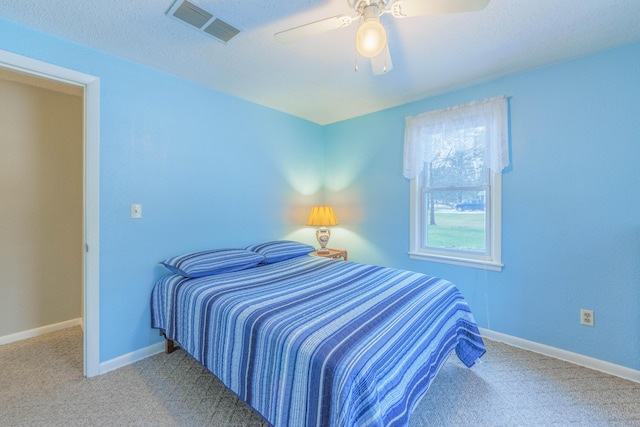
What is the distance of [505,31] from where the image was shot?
1.76 metres

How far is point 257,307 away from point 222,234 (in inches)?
55.6

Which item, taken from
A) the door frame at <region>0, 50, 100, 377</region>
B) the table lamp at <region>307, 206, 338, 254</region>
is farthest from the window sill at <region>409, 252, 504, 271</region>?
the door frame at <region>0, 50, 100, 377</region>

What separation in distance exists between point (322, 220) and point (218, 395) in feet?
6.86

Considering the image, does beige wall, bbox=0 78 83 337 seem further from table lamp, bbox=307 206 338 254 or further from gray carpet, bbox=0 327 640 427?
table lamp, bbox=307 206 338 254

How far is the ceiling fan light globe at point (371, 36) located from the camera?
1299 mm

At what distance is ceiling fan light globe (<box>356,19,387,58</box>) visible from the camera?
1299mm

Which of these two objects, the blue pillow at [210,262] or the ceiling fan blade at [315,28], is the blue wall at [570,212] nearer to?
the ceiling fan blade at [315,28]

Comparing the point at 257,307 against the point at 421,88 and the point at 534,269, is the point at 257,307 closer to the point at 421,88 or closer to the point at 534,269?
the point at 534,269

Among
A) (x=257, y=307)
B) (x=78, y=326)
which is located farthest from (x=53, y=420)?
(x=78, y=326)

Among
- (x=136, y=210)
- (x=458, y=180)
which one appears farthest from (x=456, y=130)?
(x=136, y=210)

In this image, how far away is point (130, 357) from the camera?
2111 mm

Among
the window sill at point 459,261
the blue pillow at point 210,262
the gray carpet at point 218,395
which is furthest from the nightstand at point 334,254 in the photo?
the gray carpet at point 218,395

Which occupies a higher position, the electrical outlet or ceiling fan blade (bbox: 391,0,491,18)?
ceiling fan blade (bbox: 391,0,491,18)

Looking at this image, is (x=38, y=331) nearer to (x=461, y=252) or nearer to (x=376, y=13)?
(x=376, y=13)
